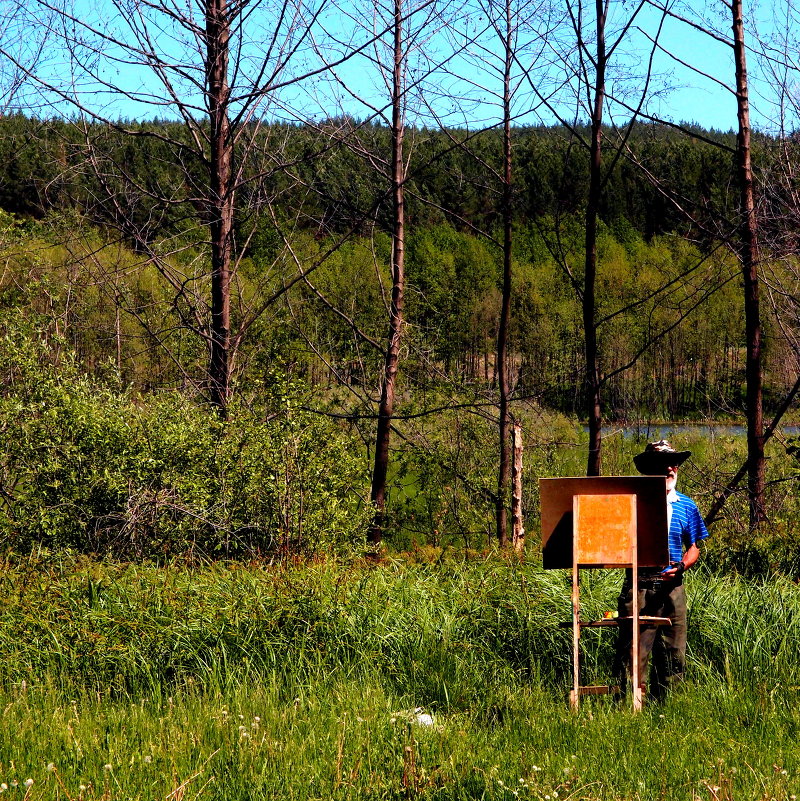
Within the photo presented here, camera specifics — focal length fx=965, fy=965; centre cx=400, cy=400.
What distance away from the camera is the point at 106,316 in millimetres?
42031

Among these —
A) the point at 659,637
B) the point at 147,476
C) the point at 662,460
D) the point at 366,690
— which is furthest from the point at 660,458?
the point at 147,476

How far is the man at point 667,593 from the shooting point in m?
6.03

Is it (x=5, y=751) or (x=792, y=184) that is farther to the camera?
(x=792, y=184)

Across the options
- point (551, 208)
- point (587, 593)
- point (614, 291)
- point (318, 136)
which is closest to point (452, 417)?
point (551, 208)

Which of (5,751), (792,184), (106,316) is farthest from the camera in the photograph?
(106,316)

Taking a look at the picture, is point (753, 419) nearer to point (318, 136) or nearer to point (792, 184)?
Answer: point (792, 184)

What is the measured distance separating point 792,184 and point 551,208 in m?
3.57

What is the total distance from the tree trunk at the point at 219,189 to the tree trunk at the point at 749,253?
6679mm

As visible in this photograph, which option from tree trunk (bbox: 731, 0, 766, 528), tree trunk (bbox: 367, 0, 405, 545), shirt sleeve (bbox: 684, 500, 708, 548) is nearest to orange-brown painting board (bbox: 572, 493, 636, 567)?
shirt sleeve (bbox: 684, 500, 708, 548)

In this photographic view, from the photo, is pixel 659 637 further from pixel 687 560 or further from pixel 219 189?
pixel 219 189

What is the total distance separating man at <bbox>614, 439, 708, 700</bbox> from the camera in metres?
6.03

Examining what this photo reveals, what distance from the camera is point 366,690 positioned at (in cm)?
594

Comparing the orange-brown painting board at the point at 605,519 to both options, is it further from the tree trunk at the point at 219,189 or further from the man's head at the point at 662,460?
the tree trunk at the point at 219,189

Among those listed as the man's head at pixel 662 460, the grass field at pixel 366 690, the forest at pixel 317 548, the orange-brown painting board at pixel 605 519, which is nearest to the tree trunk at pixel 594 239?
the forest at pixel 317 548
